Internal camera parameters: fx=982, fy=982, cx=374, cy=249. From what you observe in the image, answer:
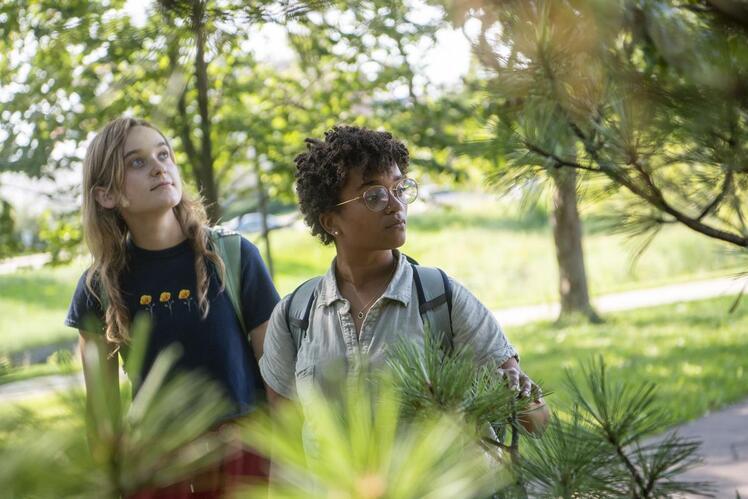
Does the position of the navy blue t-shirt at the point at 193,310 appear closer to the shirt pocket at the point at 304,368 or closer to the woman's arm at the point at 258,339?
the woman's arm at the point at 258,339

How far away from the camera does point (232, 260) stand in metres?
3.04

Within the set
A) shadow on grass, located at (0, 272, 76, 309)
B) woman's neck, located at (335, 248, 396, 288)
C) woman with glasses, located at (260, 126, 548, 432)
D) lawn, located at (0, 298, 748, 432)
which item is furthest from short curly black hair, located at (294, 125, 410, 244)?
shadow on grass, located at (0, 272, 76, 309)

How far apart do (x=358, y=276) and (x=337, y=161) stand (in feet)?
0.96

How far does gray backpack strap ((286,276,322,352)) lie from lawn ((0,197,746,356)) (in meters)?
12.5

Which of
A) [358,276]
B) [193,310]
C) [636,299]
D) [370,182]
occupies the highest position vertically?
[370,182]

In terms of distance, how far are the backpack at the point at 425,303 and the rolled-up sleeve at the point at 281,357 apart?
2 cm

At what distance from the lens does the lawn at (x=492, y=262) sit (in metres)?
19.3

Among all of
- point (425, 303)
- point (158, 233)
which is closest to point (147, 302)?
point (158, 233)

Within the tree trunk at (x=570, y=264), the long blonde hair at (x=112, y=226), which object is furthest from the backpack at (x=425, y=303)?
the tree trunk at (x=570, y=264)

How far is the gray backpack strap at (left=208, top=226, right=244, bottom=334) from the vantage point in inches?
118

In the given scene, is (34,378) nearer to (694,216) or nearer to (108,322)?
(694,216)

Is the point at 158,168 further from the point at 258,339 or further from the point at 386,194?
the point at 386,194

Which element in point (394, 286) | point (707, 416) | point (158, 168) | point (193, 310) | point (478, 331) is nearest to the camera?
point (478, 331)

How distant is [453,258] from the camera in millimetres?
23906
